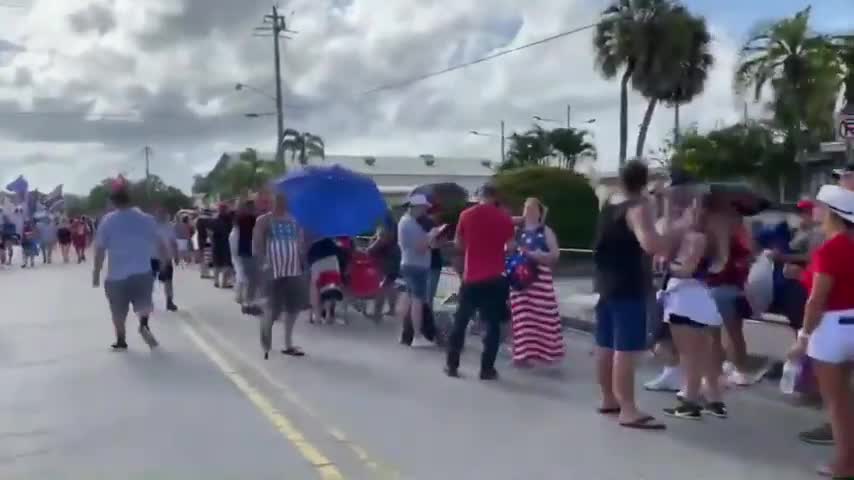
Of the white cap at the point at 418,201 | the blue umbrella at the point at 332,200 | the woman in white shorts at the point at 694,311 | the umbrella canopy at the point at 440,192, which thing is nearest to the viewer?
the woman in white shorts at the point at 694,311

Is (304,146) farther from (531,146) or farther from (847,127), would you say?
(847,127)

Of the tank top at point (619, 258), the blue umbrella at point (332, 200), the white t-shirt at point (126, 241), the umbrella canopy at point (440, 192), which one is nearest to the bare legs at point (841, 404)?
the tank top at point (619, 258)

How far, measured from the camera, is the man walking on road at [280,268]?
38.3 ft

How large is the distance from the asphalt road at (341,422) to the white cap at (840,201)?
161 centimetres

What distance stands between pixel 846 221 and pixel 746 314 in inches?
135

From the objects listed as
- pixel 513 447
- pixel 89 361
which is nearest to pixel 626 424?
pixel 513 447

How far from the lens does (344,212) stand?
15.3 m

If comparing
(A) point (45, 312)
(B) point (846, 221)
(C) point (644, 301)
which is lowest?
(A) point (45, 312)

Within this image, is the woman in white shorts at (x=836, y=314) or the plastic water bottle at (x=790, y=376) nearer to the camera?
the woman in white shorts at (x=836, y=314)

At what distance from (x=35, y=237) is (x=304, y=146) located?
33.5 metres

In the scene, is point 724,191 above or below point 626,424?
above

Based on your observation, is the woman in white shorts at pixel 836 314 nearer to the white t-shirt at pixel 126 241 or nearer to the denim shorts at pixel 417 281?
the denim shorts at pixel 417 281

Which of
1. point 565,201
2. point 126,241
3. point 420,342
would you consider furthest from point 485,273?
point 565,201

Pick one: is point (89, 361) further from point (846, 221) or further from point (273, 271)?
point (846, 221)
